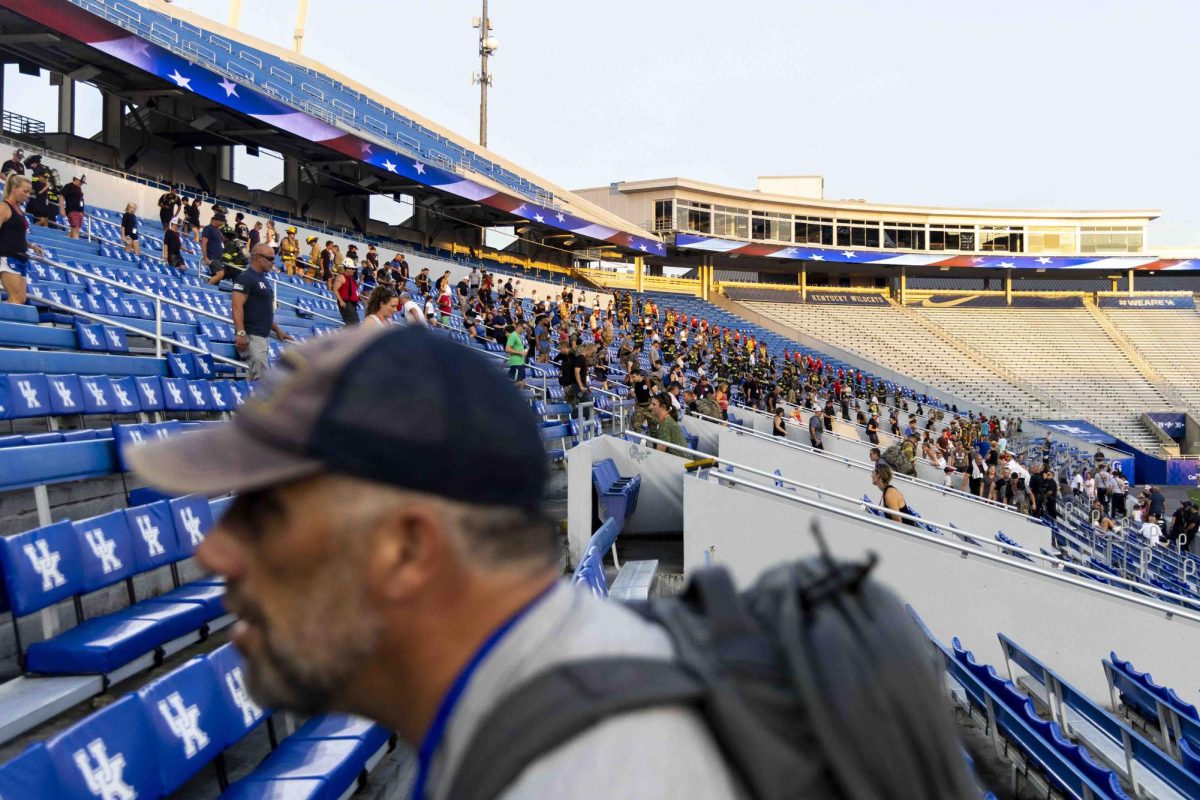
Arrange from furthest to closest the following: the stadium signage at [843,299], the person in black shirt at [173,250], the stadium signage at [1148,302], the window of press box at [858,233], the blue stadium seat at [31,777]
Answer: the window of press box at [858,233] → the stadium signage at [1148,302] → the stadium signage at [843,299] → the person in black shirt at [173,250] → the blue stadium seat at [31,777]

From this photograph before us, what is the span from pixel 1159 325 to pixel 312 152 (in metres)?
41.4

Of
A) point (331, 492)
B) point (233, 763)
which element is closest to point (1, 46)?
point (233, 763)

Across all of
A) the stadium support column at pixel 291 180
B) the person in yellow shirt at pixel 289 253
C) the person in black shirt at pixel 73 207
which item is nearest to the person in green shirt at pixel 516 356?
the person in black shirt at pixel 73 207

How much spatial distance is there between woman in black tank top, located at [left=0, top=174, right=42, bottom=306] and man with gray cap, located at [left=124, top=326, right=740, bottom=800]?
7.68 m

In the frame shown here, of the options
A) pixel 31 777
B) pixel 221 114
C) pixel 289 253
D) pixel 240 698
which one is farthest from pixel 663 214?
pixel 31 777

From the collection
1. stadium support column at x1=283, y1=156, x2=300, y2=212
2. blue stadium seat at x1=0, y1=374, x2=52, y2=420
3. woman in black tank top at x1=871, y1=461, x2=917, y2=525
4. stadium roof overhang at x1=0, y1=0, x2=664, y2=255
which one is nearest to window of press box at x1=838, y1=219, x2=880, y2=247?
stadium roof overhang at x1=0, y1=0, x2=664, y2=255

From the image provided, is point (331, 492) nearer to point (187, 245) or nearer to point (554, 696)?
point (554, 696)

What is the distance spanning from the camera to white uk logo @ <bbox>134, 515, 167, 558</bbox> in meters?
3.90

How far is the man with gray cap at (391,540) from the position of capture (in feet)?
2.47

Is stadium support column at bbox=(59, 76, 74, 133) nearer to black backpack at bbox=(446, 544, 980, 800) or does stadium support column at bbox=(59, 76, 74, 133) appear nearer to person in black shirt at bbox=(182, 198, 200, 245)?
person in black shirt at bbox=(182, 198, 200, 245)

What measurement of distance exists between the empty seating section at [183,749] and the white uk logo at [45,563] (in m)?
0.76

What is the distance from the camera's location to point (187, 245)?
48.6ft

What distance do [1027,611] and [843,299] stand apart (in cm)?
4073

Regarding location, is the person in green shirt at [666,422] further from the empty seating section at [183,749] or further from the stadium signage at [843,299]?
the stadium signage at [843,299]
